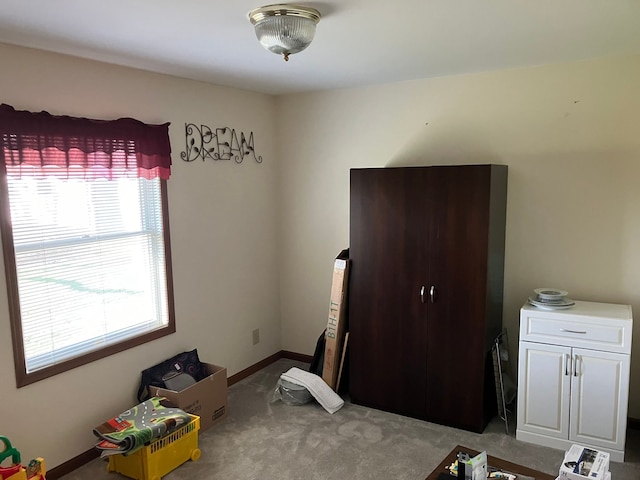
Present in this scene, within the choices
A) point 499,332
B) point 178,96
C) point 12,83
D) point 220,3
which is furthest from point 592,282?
point 12,83

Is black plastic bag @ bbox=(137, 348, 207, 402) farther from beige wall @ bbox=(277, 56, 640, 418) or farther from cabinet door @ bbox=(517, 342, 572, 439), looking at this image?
cabinet door @ bbox=(517, 342, 572, 439)

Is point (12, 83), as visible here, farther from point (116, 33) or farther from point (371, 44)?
point (371, 44)

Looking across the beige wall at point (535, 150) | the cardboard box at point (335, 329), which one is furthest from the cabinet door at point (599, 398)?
the cardboard box at point (335, 329)

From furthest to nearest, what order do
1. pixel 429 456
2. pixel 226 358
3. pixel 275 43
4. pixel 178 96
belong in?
pixel 226 358, pixel 178 96, pixel 429 456, pixel 275 43

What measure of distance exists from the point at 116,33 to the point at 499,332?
2871 mm

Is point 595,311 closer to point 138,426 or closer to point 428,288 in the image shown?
point 428,288

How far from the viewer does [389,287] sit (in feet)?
11.0

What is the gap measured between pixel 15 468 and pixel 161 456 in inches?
27.9

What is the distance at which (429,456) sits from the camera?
293cm

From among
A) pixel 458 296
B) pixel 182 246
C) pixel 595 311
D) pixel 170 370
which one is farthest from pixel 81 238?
pixel 595 311

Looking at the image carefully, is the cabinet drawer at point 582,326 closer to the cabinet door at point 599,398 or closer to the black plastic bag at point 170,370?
the cabinet door at point 599,398

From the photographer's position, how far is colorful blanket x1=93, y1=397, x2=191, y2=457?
2.61 metres

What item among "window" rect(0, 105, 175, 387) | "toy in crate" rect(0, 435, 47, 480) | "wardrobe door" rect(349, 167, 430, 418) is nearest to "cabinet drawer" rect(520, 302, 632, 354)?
"wardrobe door" rect(349, 167, 430, 418)

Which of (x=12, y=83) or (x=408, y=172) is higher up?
(x=12, y=83)
